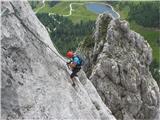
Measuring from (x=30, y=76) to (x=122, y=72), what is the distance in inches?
1766

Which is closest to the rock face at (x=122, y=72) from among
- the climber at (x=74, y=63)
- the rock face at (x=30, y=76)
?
the climber at (x=74, y=63)

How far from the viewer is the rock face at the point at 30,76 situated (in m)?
28.1

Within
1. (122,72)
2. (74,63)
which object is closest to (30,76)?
(74,63)

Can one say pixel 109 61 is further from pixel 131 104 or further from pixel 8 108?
pixel 8 108

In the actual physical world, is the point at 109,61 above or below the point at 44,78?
below

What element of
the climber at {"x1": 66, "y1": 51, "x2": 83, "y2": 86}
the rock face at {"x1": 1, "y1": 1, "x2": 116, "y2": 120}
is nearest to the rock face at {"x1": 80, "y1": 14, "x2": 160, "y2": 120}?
the climber at {"x1": 66, "y1": 51, "x2": 83, "y2": 86}

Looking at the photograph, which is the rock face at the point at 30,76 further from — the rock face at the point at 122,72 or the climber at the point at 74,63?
the rock face at the point at 122,72

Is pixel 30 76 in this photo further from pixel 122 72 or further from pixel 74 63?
pixel 122 72

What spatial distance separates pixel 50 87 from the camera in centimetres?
3166

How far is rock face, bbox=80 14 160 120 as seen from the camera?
71.8m

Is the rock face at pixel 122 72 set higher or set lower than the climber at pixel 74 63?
lower

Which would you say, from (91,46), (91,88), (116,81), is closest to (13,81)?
(91,88)

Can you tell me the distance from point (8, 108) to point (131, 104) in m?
47.1

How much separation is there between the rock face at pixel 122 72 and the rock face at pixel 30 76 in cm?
3675
